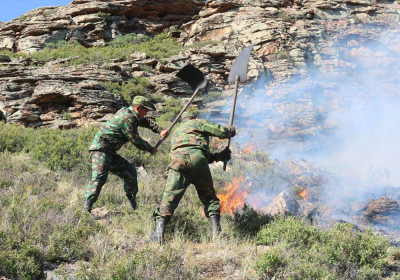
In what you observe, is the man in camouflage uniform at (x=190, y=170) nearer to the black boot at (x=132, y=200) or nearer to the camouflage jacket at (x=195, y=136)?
the camouflage jacket at (x=195, y=136)

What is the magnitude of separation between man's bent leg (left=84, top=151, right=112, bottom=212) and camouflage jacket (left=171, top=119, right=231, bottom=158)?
3.51 feet

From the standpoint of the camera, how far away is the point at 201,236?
4.16 meters

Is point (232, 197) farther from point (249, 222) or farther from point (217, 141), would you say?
point (217, 141)

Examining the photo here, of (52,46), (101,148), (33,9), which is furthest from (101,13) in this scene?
(101,148)

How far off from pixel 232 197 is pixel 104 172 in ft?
8.48

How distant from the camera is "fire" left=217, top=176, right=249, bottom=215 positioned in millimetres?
5907

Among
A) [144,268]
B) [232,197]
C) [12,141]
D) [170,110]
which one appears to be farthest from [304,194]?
[170,110]

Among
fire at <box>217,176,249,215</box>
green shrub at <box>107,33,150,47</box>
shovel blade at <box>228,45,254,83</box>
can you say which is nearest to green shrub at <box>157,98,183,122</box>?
fire at <box>217,176,249,215</box>

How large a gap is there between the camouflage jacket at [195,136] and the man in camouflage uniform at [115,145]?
713mm

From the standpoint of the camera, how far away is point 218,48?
57.2 feet

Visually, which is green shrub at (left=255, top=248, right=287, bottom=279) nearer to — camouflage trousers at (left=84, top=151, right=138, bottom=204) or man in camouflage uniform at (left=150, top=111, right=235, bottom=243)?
man in camouflage uniform at (left=150, top=111, right=235, bottom=243)

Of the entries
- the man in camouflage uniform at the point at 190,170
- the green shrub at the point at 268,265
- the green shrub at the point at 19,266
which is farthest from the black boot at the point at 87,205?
the green shrub at the point at 268,265

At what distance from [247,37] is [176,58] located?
169 inches

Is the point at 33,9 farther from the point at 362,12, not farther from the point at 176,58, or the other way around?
the point at 362,12
